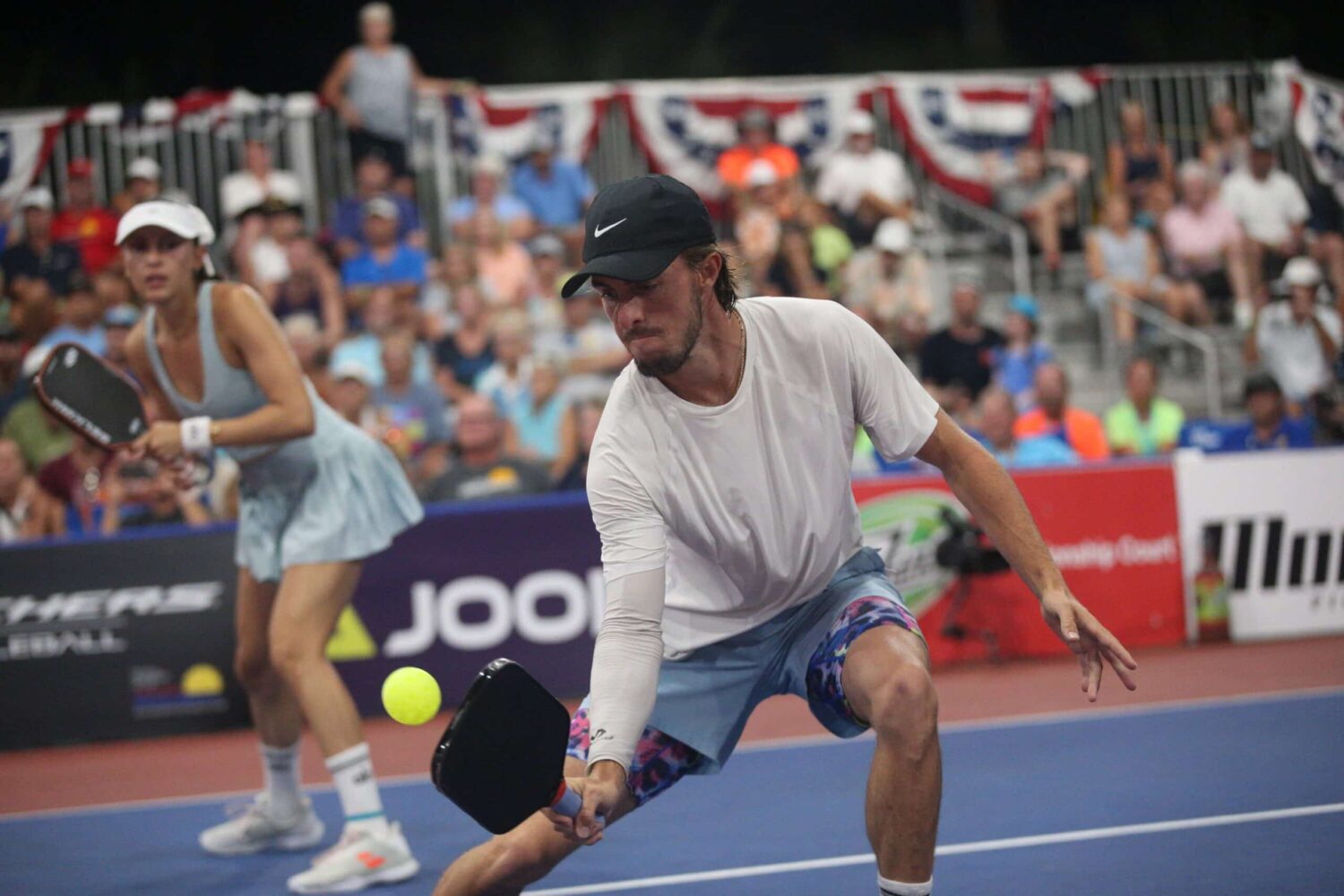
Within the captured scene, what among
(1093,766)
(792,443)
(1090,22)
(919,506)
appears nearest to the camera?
(792,443)

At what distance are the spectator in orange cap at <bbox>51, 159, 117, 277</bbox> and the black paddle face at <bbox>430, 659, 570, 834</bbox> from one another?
10.1m

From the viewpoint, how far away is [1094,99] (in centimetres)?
1463

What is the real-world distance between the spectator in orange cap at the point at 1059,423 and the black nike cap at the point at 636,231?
24.4ft

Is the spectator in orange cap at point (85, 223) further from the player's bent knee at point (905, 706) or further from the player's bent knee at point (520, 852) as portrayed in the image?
the player's bent knee at point (905, 706)

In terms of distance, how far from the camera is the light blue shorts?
384 centimetres

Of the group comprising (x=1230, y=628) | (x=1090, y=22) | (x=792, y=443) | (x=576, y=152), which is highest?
(x=1090, y=22)

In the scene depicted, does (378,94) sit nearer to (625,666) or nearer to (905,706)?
(625,666)

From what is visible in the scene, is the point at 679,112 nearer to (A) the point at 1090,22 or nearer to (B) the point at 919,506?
(B) the point at 919,506

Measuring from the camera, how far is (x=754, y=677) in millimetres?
4035

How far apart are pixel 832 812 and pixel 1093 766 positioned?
1.25 metres

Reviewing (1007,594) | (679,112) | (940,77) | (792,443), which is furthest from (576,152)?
(792,443)

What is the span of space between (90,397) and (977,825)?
11.5ft

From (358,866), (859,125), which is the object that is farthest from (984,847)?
(859,125)

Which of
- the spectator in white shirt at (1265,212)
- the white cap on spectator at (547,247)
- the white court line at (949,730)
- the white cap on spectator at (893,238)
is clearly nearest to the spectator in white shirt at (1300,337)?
the spectator in white shirt at (1265,212)
